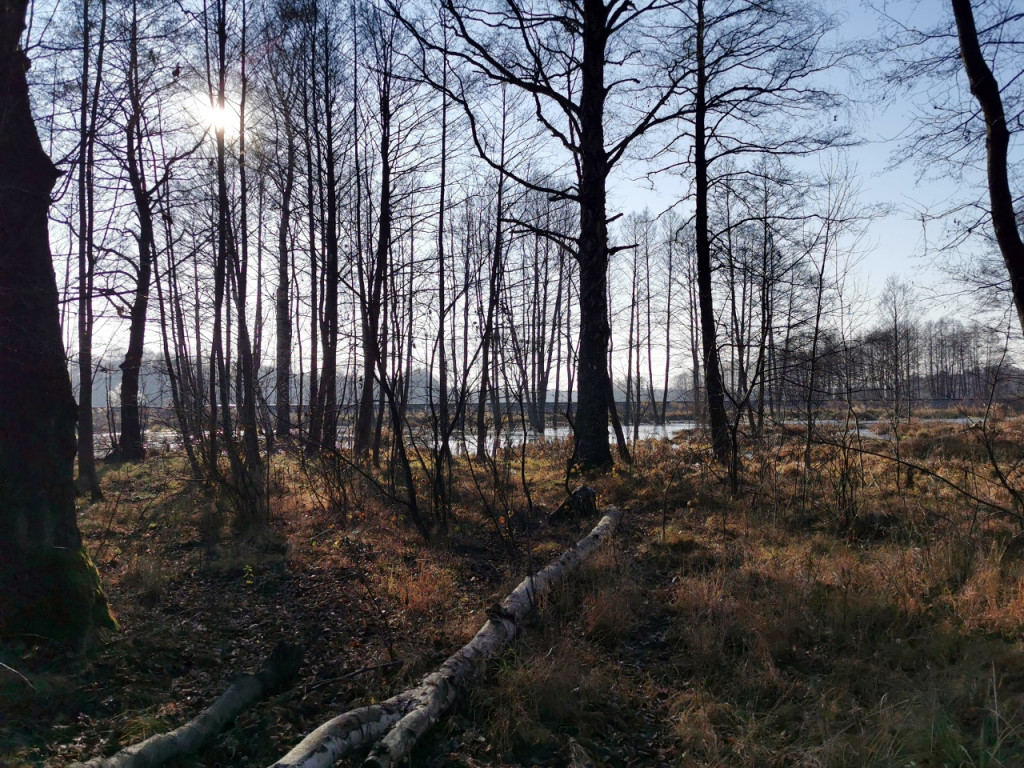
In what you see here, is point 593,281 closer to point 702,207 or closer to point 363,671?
point 702,207

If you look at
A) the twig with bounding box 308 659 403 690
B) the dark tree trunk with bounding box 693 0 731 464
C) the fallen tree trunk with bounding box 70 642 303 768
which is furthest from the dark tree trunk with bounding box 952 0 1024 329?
the fallen tree trunk with bounding box 70 642 303 768

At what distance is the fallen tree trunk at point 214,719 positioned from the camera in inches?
120

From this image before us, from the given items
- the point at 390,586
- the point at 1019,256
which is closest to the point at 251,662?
the point at 390,586

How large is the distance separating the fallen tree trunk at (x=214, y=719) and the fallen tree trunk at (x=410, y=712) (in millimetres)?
637

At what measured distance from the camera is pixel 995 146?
305 inches

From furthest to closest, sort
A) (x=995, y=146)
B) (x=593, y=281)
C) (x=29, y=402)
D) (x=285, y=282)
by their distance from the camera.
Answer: (x=285, y=282), (x=593, y=281), (x=995, y=146), (x=29, y=402)

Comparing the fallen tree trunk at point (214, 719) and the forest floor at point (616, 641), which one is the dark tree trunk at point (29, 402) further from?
the fallen tree trunk at point (214, 719)

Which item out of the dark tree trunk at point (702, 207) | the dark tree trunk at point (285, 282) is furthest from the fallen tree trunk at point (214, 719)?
the dark tree trunk at point (702, 207)

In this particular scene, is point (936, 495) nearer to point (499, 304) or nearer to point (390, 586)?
point (499, 304)

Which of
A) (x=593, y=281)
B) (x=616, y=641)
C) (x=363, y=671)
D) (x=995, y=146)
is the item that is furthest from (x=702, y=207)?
(x=363, y=671)

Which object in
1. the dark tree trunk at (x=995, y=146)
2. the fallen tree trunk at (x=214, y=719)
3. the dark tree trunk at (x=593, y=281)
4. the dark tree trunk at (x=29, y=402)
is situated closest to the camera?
the fallen tree trunk at (x=214, y=719)

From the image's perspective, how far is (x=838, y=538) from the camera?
6578 millimetres

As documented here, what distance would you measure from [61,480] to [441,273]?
3.63 metres

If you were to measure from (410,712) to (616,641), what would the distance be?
175cm
